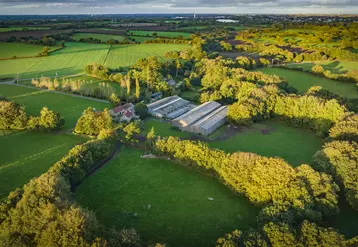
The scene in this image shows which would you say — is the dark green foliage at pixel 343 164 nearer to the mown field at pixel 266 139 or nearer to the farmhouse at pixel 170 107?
the mown field at pixel 266 139

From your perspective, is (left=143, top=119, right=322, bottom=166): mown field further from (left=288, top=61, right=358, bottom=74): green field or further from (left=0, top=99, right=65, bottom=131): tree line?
(left=288, top=61, right=358, bottom=74): green field

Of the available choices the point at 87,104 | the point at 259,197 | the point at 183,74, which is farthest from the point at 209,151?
the point at 183,74

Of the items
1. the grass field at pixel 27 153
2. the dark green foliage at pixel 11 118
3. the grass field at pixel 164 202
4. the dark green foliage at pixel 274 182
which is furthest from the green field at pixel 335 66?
the dark green foliage at pixel 11 118

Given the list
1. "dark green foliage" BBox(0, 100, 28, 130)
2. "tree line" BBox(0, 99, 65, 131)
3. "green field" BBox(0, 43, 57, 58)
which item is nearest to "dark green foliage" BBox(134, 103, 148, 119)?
"tree line" BBox(0, 99, 65, 131)

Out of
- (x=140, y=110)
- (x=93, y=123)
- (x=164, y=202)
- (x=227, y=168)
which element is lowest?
(x=164, y=202)

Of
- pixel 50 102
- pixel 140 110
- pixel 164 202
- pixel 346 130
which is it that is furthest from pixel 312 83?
pixel 50 102

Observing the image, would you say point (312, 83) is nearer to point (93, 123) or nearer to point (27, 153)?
point (93, 123)
